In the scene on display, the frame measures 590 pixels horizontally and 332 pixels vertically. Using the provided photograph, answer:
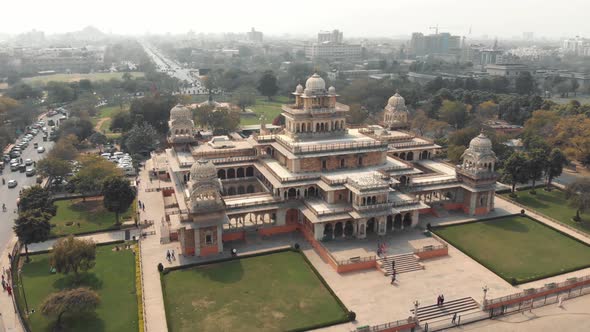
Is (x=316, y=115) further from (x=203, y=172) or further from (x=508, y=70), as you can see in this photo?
(x=508, y=70)

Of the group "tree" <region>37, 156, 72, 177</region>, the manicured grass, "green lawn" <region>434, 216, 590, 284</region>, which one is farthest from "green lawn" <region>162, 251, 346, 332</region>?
the manicured grass

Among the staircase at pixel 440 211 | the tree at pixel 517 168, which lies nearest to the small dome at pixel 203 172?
the staircase at pixel 440 211

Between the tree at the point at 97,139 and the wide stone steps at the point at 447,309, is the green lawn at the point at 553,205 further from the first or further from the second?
the tree at the point at 97,139

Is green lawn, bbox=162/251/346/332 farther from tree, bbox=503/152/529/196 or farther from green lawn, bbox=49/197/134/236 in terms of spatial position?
tree, bbox=503/152/529/196

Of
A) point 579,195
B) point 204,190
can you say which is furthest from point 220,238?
point 579,195

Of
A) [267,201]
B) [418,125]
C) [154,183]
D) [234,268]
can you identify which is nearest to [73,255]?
[234,268]
